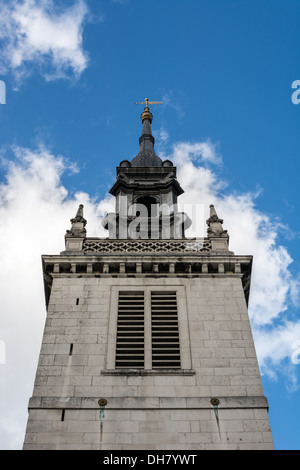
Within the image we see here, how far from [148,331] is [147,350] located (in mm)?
821

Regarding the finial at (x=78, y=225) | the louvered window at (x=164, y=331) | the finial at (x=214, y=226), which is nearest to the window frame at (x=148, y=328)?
the louvered window at (x=164, y=331)

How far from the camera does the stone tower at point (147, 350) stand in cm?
1777

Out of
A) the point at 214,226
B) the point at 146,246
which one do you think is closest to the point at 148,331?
the point at 146,246

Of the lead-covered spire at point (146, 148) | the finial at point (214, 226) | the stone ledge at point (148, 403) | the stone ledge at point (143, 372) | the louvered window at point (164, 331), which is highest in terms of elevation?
the lead-covered spire at point (146, 148)

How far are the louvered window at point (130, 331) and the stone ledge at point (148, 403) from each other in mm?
1511

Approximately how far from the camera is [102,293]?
2241 cm

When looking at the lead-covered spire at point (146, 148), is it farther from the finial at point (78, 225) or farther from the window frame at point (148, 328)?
the window frame at point (148, 328)

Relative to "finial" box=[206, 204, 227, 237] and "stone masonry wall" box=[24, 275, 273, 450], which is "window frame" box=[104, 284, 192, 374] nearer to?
"stone masonry wall" box=[24, 275, 273, 450]

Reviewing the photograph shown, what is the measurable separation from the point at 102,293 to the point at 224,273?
408 cm

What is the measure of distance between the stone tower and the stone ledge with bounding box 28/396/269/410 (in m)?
0.03

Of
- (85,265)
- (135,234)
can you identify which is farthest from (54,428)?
(135,234)

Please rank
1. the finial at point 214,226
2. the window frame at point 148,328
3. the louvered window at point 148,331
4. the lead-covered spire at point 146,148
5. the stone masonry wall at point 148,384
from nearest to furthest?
the stone masonry wall at point 148,384, the window frame at point 148,328, the louvered window at point 148,331, the finial at point 214,226, the lead-covered spire at point 146,148
